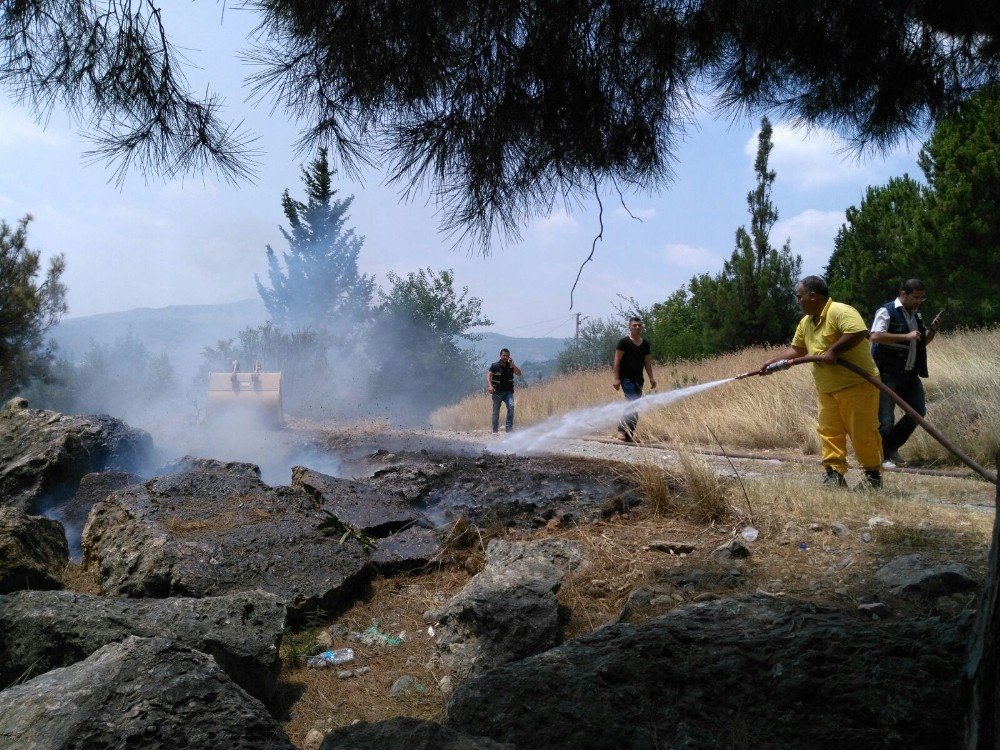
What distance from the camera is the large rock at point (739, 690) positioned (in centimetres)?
196

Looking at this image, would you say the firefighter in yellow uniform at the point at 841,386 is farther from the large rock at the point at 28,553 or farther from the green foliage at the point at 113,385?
the green foliage at the point at 113,385

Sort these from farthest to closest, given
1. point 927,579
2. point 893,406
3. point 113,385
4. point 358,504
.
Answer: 1. point 113,385
2. point 893,406
3. point 358,504
4. point 927,579

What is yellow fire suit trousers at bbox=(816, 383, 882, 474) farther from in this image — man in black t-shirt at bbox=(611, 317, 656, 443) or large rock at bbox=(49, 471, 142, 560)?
large rock at bbox=(49, 471, 142, 560)

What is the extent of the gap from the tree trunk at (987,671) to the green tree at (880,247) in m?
19.6

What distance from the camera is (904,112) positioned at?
3967 millimetres

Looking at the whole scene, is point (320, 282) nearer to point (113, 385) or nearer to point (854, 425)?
point (113, 385)

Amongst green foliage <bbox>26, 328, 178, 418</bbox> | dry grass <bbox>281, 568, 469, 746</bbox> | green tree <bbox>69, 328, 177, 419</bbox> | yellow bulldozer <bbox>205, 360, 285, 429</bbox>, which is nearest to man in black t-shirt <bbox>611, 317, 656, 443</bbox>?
dry grass <bbox>281, 568, 469, 746</bbox>

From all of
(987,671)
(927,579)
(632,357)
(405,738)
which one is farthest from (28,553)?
(632,357)

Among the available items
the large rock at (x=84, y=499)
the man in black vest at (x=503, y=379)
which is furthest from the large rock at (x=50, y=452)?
the man in black vest at (x=503, y=379)

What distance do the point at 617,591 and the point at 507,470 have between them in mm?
3343

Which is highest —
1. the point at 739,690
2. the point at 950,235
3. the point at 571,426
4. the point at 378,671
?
the point at 950,235

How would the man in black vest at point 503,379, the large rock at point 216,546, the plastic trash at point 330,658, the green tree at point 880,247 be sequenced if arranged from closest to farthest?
the plastic trash at point 330,658, the large rock at point 216,546, the man in black vest at point 503,379, the green tree at point 880,247

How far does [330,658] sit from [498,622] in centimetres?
101

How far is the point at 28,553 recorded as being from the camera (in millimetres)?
4195
